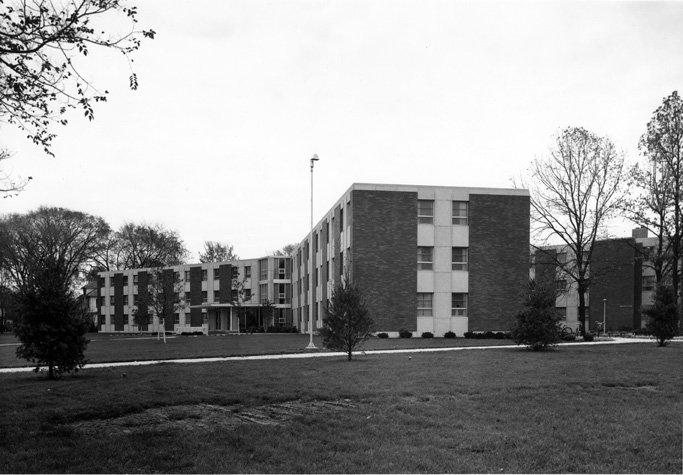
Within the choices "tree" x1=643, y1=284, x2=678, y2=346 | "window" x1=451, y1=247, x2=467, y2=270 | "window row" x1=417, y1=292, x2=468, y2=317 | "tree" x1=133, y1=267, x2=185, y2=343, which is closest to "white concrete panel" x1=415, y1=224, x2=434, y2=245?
"window" x1=451, y1=247, x2=467, y2=270

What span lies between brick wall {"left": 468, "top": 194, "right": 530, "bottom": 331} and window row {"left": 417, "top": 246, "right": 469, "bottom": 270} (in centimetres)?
45

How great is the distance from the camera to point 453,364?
16203mm

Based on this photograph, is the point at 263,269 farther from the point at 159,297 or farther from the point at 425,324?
the point at 425,324

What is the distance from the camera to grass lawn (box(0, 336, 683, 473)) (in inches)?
251

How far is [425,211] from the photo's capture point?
38.0 metres

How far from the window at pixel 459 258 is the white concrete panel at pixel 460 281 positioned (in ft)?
1.27

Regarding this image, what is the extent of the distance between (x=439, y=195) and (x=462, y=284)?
581 centimetres

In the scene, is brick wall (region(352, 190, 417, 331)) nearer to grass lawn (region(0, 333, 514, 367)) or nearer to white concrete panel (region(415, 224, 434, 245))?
white concrete panel (region(415, 224, 434, 245))

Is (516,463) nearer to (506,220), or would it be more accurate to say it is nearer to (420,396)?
(420,396)

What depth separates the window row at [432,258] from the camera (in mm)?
37781

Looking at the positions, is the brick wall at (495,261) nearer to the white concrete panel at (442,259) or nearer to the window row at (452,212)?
the window row at (452,212)

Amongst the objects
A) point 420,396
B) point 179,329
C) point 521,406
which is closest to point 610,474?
point 521,406

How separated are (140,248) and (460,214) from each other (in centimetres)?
5701

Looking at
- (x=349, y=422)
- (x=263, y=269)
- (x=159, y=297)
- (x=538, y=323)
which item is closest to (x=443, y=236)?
(x=538, y=323)
